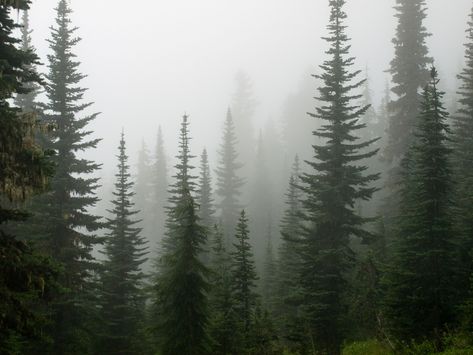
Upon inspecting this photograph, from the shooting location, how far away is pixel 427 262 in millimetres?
15969

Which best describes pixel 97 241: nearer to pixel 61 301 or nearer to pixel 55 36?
pixel 61 301

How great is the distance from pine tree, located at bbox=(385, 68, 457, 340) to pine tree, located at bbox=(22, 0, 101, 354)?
49.2ft

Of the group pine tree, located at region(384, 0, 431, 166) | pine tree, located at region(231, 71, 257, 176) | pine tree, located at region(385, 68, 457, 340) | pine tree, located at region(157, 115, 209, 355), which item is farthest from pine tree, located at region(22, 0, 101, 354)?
pine tree, located at region(231, 71, 257, 176)

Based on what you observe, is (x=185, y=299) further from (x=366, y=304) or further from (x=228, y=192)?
(x=228, y=192)

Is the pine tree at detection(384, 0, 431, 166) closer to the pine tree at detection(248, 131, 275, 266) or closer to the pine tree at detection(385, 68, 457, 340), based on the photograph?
the pine tree at detection(385, 68, 457, 340)

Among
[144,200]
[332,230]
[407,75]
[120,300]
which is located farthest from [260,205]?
[332,230]

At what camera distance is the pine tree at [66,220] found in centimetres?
2090

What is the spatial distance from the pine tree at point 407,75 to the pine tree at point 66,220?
26.5 metres

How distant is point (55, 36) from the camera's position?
2397 cm

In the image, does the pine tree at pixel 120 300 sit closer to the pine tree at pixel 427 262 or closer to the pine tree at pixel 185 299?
the pine tree at pixel 185 299

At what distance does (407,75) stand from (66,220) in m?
31.0

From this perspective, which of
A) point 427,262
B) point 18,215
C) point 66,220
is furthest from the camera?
point 66,220

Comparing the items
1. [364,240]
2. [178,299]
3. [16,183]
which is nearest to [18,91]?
[16,183]

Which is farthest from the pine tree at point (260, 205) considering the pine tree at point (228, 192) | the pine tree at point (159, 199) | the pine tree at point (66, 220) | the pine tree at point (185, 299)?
the pine tree at point (185, 299)
